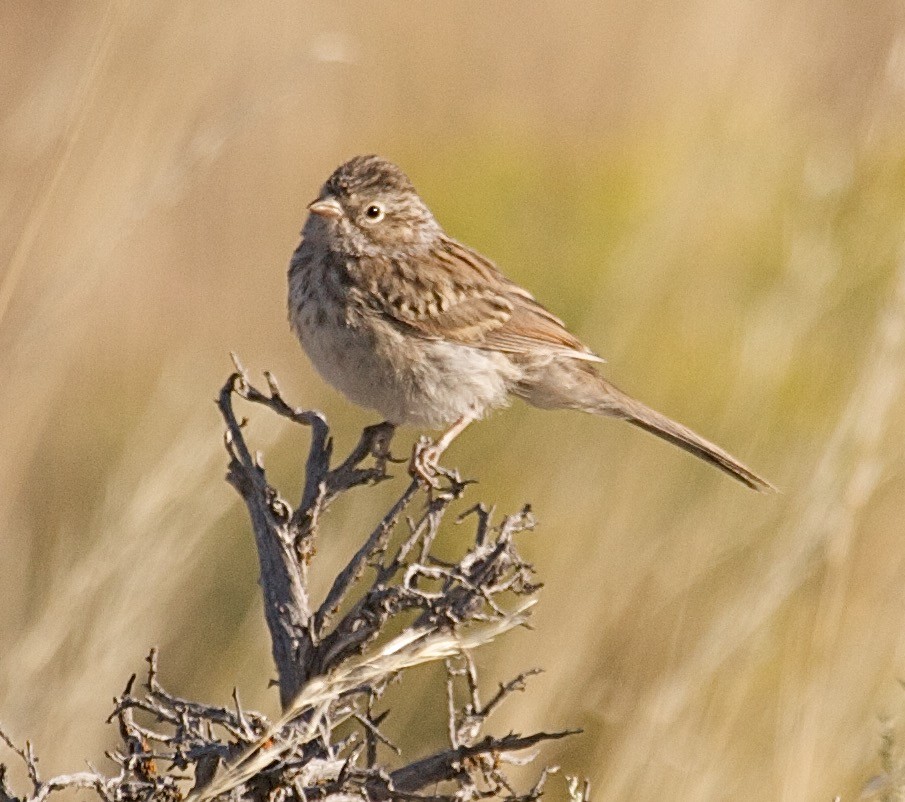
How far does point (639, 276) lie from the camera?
4.97 m

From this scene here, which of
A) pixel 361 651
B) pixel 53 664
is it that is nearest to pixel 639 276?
pixel 53 664

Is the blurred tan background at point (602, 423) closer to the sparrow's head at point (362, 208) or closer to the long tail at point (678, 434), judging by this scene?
the long tail at point (678, 434)

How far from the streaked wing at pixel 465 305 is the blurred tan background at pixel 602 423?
47 cm

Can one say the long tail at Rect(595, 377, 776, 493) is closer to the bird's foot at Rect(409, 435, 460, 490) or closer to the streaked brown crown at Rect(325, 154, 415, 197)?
the bird's foot at Rect(409, 435, 460, 490)

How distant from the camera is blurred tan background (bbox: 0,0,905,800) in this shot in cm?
362

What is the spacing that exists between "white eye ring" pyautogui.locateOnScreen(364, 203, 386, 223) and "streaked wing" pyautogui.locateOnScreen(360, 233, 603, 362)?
5.5 inches

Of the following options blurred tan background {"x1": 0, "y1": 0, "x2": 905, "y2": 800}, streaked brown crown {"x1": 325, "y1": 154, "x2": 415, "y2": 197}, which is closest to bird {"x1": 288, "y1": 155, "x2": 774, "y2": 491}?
streaked brown crown {"x1": 325, "y1": 154, "x2": 415, "y2": 197}

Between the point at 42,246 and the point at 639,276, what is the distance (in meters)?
2.39

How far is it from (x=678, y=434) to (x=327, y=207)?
1.18 meters

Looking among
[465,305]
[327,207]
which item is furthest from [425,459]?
[327,207]

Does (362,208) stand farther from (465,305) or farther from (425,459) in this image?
(425,459)

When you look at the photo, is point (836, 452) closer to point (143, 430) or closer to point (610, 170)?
point (143, 430)

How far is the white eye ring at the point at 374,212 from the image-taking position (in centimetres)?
428

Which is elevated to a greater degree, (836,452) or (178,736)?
(836,452)
